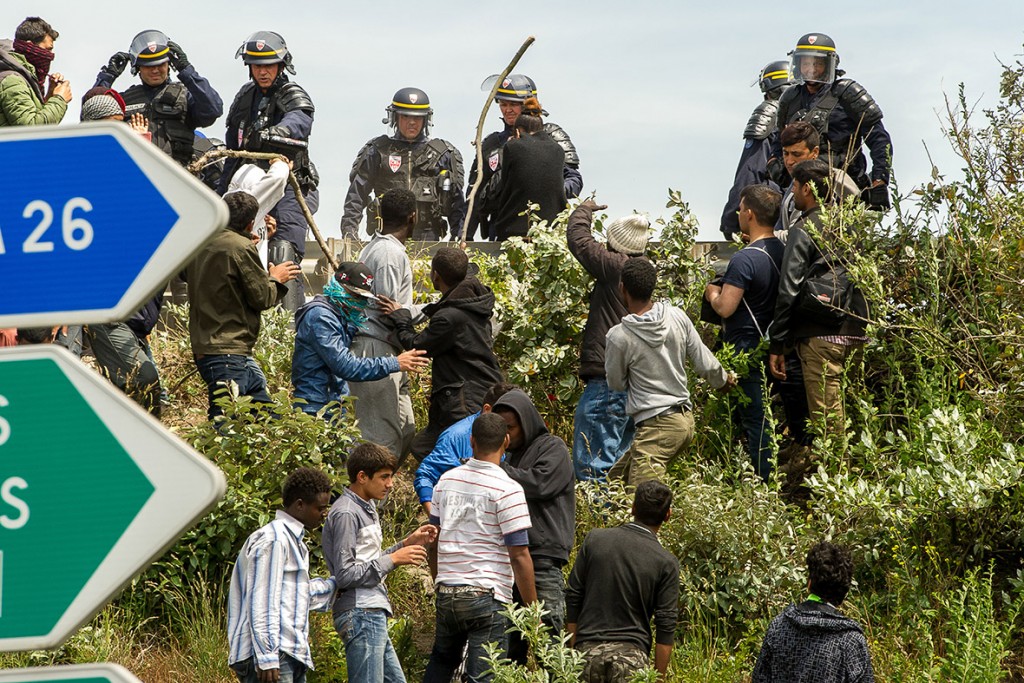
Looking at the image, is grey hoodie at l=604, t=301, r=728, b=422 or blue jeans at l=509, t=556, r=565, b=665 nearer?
blue jeans at l=509, t=556, r=565, b=665

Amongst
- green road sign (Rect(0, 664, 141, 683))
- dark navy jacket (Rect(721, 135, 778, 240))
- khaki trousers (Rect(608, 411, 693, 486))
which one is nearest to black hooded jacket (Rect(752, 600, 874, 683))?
khaki trousers (Rect(608, 411, 693, 486))

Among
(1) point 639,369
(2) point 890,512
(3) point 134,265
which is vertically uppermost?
(3) point 134,265

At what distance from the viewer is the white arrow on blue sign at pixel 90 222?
2.49 meters

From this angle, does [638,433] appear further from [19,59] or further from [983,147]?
[19,59]

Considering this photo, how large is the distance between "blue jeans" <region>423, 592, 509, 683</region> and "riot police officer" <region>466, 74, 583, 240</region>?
5.65m

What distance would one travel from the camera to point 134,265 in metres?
2.50

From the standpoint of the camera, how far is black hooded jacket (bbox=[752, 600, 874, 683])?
18.3ft

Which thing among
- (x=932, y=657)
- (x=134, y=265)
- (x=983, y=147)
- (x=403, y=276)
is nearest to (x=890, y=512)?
(x=932, y=657)

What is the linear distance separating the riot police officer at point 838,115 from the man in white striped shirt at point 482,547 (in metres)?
4.91

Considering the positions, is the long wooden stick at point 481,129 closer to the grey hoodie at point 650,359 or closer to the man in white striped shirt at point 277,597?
the grey hoodie at point 650,359

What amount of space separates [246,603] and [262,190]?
15.4 feet

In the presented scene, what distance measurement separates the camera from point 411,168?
520 inches

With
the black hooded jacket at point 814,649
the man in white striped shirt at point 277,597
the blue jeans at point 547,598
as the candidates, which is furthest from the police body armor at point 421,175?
the black hooded jacket at point 814,649

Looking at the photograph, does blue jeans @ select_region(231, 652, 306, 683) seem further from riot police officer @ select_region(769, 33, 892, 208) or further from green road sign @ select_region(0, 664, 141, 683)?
riot police officer @ select_region(769, 33, 892, 208)
